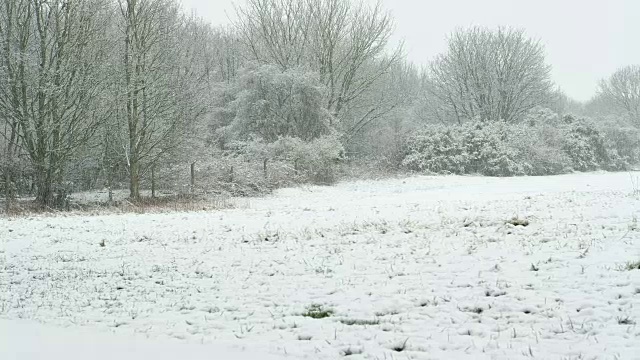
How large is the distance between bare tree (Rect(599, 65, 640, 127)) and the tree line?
213 cm

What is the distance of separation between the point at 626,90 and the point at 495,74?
25.5 m

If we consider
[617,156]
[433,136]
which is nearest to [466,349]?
Result: [433,136]

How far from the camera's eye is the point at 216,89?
32.5m

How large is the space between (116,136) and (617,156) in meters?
35.2

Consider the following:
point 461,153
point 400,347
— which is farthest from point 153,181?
point 400,347

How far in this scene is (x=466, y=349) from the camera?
15.6ft

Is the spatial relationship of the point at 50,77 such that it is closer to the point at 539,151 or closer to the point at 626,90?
the point at 539,151

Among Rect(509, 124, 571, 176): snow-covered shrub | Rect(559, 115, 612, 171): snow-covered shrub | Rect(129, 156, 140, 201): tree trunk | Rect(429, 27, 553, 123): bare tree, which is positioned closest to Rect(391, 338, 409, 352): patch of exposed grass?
Rect(129, 156, 140, 201): tree trunk

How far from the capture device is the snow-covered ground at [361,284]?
5.04 m

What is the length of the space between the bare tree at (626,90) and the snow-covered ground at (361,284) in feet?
169

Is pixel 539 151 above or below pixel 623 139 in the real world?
below

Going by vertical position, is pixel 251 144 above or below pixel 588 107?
below

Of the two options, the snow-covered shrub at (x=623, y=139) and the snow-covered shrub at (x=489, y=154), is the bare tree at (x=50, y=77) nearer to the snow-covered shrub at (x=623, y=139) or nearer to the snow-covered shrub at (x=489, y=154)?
the snow-covered shrub at (x=489, y=154)

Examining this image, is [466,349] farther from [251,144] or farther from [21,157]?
[251,144]
